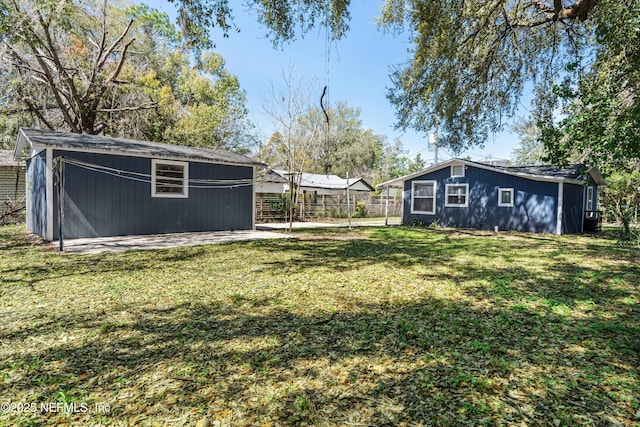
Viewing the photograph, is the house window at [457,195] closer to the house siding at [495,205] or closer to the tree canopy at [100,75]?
the house siding at [495,205]

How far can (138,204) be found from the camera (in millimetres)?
9266

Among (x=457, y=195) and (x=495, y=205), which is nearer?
(x=495, y=205)

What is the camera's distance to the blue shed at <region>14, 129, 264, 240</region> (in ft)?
26.4

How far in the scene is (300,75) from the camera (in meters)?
17.9

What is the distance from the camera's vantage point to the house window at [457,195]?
14158 millimetres

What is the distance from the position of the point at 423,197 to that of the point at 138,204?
11567 mm

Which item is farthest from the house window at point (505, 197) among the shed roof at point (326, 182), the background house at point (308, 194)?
the shed roof at point (326, 182)

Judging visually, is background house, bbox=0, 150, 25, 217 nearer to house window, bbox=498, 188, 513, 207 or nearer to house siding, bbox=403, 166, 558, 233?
house siding, bbox=403, 166, 558, 233

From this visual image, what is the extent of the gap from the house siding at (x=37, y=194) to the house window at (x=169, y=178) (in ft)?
7.93

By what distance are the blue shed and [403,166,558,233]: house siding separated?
8332mm

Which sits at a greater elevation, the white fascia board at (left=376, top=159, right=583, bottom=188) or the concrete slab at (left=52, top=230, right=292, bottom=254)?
the white fascia board at (left=376, top=159, right=583, bottom=188)

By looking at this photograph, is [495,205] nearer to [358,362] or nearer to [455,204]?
[455,204]

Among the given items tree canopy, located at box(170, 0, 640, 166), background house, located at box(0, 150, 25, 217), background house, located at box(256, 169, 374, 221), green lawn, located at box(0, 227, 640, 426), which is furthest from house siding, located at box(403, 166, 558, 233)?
background house, located at box(0, 150, 25, 217)

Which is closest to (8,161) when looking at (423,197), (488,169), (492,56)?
(423,197)
